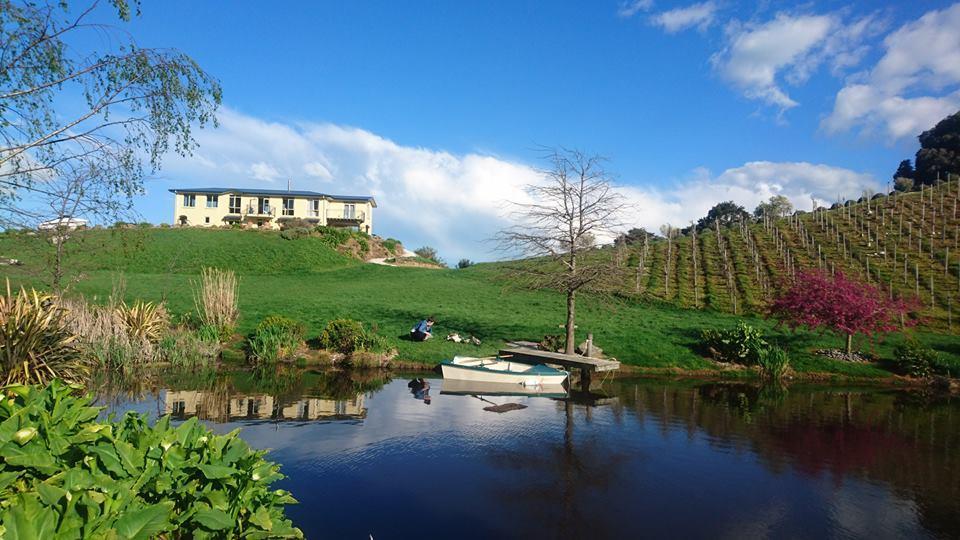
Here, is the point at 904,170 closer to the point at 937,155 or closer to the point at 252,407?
the point at 937,155

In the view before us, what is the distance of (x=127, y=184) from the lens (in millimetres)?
8492

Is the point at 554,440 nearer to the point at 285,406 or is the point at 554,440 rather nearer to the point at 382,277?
the point at 285,406

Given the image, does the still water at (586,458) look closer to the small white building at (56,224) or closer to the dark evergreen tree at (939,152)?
the small white building at (56,224)

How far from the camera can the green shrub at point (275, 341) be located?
2134cm

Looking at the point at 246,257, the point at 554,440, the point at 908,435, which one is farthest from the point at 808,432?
the point at 246,257

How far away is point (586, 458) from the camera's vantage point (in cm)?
1144

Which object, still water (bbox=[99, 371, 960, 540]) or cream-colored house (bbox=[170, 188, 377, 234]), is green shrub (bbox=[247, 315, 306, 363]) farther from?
cream-colored house (bbox=[170, 188, 377, 234])

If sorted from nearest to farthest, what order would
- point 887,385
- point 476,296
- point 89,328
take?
point 89,328, point 887,385, point 476,296

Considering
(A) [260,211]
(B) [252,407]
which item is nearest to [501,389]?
(B) [252,407]

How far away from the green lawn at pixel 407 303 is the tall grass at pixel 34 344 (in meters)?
1.01

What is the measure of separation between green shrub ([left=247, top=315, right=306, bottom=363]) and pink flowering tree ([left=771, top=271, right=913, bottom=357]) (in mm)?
20811

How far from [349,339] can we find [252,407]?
307 inches

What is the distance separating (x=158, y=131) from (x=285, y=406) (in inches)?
333

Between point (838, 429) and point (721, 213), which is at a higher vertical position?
point (721, 213)
